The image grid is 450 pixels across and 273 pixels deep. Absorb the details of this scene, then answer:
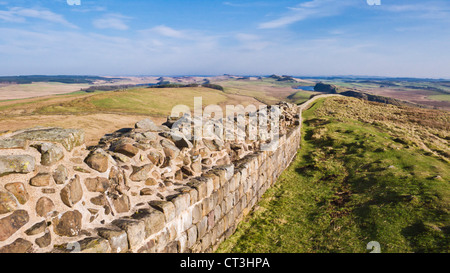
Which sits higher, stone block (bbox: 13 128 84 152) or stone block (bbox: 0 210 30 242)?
stone block (bbox: 13 128 84 152)

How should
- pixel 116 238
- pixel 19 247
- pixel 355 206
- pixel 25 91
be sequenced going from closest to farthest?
pixel 19 247 → pixel 116 238 → pixel 355 206 → pixel 25 91

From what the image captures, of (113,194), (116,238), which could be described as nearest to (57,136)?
(113,194)

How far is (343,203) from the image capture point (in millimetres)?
7840

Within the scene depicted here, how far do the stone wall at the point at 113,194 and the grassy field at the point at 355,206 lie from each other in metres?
1.34

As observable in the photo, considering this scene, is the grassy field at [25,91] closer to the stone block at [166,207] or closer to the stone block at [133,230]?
the stone block at [166,207]

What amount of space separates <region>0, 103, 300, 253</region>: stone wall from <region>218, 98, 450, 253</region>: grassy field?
4.40 ft

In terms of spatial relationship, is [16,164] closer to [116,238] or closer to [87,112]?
[116,238]

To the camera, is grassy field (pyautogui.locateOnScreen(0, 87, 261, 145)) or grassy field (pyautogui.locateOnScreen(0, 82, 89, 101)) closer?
grassy field (pyautogui.locateOnScreen(0, 87, 261, 145))

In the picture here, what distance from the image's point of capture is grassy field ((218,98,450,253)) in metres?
5.74

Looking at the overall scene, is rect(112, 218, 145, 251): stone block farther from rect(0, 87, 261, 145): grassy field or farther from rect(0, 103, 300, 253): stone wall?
rect(0, 87, 261, 145): grassy field

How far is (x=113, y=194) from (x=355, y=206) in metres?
7.03

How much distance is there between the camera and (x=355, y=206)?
7.47 metres

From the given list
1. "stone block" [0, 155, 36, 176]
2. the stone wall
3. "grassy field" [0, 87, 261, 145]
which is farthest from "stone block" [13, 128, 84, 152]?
"grassy field" [0, 87, 261, 145]
